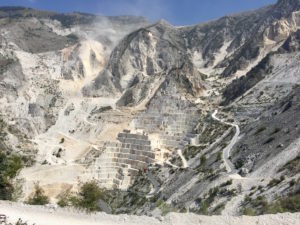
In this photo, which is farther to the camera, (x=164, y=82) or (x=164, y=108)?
(x=164, y=82)

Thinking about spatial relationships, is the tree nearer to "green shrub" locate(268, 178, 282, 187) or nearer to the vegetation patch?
the vegetation patch

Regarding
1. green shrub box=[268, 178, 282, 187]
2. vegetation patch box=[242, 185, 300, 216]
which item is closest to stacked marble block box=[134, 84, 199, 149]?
green shrub box=[268, 178, 282, 187]

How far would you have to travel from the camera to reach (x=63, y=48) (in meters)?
193

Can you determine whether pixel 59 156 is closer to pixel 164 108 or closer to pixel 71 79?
pixel 164 108

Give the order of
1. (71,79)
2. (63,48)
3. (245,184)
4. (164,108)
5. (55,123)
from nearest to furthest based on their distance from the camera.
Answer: (245,184), (164,108), (55,123), (71,79), (63,48)

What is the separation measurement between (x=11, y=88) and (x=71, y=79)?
3640 cm

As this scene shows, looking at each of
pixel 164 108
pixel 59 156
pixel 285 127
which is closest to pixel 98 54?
pixel 164 108

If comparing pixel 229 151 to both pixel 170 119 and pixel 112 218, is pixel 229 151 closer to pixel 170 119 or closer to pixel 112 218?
pixel 170 119

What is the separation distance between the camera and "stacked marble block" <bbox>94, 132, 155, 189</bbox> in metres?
87.4

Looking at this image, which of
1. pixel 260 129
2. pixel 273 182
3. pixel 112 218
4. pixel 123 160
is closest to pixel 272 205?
pixel 273 182

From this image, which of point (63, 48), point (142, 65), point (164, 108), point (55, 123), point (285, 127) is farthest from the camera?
point (63, 48)

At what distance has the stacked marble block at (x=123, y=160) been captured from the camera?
87.4 meters

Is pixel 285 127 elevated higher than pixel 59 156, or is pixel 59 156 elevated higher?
pixel 59 156

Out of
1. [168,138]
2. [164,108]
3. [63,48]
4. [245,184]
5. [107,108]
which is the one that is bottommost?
[245,184]
